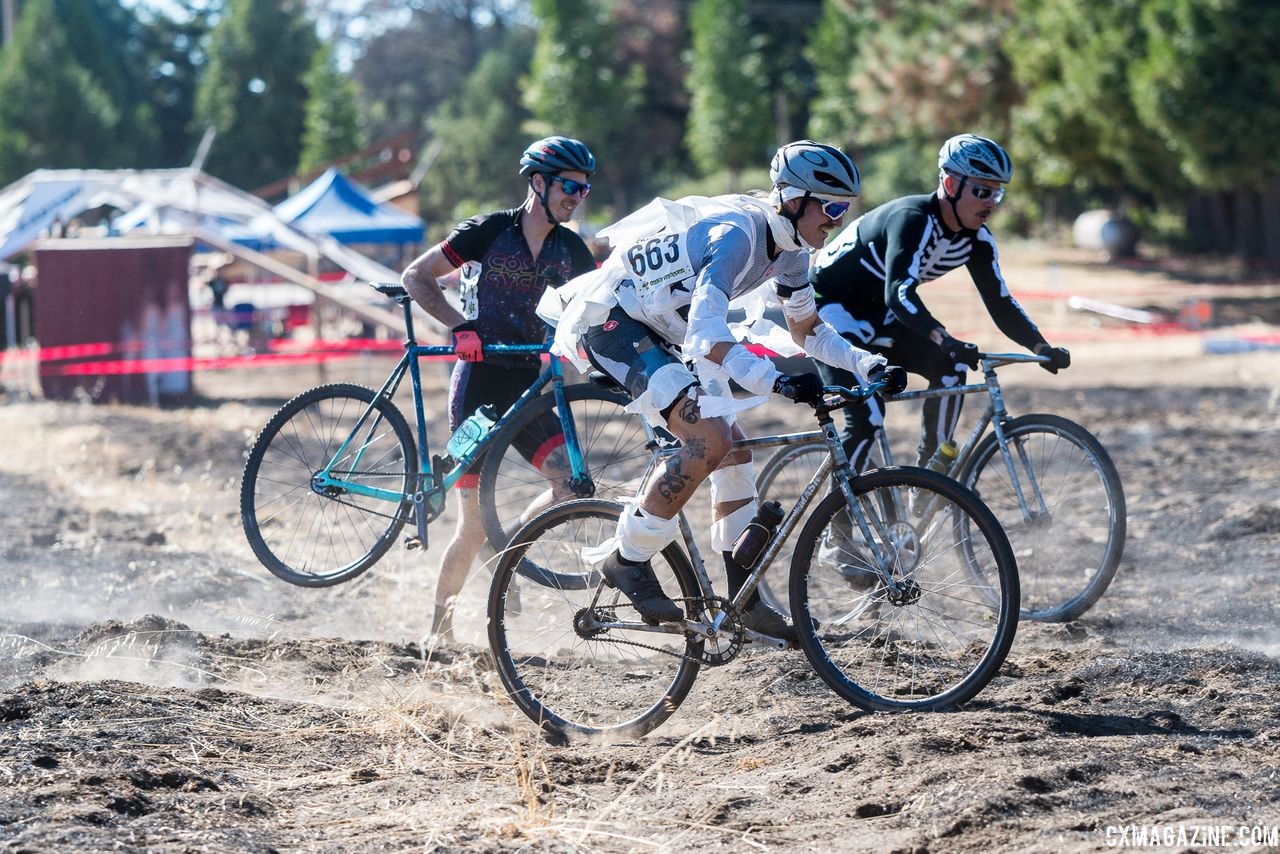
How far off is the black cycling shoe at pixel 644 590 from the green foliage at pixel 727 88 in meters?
48.9

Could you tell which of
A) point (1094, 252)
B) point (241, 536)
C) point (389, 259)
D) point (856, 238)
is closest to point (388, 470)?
point (856, 238)

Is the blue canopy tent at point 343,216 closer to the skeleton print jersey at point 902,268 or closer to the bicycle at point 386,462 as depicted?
the bicycle at point 386,462

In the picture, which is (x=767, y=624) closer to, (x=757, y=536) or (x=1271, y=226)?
(x=757, y=536)

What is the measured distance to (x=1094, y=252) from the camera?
3866 cm

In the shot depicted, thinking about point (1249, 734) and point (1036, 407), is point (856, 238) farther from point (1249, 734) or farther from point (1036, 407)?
point (1036, 407)

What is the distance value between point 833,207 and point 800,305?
1.87ft

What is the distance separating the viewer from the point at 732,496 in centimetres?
568

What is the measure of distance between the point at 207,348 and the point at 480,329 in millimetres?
21673

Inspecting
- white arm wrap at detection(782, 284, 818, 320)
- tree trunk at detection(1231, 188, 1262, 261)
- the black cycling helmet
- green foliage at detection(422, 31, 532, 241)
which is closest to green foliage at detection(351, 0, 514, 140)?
green foliage at detection(422, 31, 532, 241)

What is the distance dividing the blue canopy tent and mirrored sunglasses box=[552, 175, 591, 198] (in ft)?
58.1

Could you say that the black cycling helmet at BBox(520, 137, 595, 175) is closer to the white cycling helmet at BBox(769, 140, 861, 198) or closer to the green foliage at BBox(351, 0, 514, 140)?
the white cycling helmet at BBox(769, 140, 861, 198)

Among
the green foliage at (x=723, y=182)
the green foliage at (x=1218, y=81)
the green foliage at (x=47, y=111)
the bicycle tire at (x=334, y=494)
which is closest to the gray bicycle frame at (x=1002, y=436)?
the bicycle tire at (x=334, y=494)

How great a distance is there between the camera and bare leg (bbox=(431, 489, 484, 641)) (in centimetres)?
652

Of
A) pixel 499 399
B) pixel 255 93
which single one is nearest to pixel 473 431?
pixel 499 399
